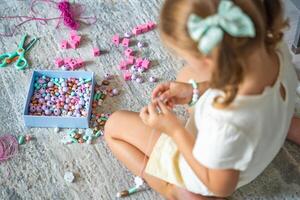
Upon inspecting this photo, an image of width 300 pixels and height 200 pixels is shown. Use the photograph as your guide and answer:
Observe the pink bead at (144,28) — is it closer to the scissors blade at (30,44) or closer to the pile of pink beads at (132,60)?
the pile of pink beads at (132,60)

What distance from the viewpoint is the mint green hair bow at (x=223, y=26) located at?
736mm

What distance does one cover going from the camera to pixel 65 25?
1633 mm

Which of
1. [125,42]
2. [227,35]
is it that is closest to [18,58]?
[125,42]

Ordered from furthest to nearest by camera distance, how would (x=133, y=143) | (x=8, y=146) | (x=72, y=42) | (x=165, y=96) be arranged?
(x=72, y=42) → (x=8, y=146) → (x=133, y=143) → (x=165, y=96)

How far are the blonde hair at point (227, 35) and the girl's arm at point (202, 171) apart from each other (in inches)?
6.0

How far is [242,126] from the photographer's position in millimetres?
851

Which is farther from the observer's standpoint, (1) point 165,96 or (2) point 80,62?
(2) point 80,62

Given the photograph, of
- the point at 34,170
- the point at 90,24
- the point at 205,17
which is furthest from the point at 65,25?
the point at 205,17

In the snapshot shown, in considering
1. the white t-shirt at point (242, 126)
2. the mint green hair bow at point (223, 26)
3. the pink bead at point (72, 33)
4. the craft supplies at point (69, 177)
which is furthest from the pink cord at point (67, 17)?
the mint green hair bow at point (223, 26)

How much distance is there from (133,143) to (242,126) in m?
0.42

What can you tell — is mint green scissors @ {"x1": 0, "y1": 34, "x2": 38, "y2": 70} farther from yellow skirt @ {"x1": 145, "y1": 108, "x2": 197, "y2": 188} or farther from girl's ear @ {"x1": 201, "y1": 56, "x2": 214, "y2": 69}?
girl's ear @ {"x1": 201, "y1": 56, "x2": 214, "y2": 69}

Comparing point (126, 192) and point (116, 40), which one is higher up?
point (116, 40)

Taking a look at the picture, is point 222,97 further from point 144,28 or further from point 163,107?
point 144,28

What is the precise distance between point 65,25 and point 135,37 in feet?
0.84
